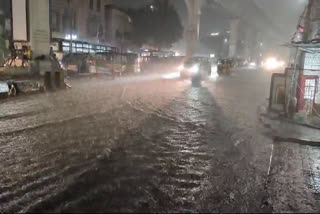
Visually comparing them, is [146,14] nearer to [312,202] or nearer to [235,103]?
[235,103]

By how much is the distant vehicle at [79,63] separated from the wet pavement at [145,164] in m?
17.3

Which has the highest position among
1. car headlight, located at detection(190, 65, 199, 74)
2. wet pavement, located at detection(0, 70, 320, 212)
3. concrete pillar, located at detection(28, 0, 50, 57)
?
concrete pillar, located at detection(28, 0, 50, 57)

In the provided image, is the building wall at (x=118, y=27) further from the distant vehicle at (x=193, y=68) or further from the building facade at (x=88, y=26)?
the distant vehicle at (x=193, y=68)

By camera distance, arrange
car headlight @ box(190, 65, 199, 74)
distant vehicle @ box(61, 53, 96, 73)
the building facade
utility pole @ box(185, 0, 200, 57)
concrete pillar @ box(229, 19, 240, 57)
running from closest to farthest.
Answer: distant vehicle @ box(61, 53, 96, 73)
car headlight @ box(190, 65, 199, 74)
the building facade
utility pole @ box(185, 0, 200, 57)
concrete pillar @ box(229, 19, 240, 57)

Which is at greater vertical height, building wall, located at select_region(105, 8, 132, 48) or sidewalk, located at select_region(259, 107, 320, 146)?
building wall, located at select_region(105, 8, 132, 48)

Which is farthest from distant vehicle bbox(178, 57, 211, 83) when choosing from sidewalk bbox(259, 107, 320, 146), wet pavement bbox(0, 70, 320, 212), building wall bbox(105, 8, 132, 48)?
building wall bbox(105, 8, 132, 48)

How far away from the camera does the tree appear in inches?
2355

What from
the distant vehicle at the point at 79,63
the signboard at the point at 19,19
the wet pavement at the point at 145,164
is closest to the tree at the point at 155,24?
the distant vehicle at the point at 79,63

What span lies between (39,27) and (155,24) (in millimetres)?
35351

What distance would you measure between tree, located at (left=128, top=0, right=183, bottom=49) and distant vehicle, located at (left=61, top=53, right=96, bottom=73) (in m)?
32.3

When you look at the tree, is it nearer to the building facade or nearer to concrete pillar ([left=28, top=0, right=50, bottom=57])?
the building facade

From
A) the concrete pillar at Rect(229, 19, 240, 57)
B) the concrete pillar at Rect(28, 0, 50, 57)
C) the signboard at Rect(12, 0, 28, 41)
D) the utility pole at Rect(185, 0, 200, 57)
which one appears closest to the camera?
the signboard at Rect(12, 0, 28, 41)

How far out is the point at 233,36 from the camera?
302 feet

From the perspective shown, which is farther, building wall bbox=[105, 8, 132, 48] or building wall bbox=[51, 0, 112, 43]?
building wall bbox=[105, 8, 132, 48]
